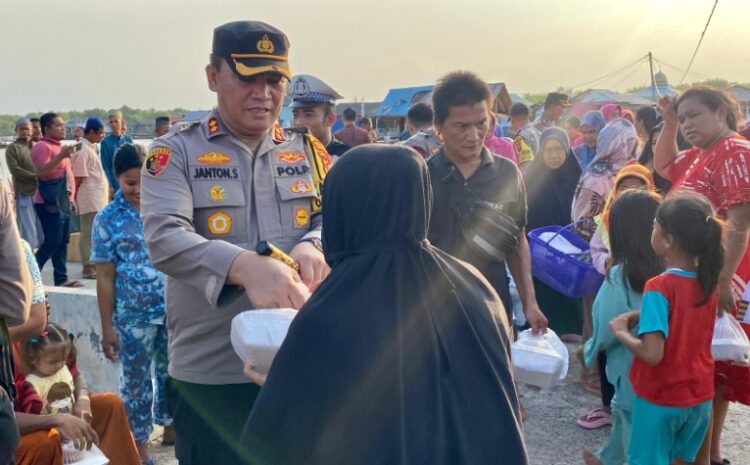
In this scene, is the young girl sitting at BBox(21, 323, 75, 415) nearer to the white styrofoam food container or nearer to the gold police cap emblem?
the gold police cap emblem

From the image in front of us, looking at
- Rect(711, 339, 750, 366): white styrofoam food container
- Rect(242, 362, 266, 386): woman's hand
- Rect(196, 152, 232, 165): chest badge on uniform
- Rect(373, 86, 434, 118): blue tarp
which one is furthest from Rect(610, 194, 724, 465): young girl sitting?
Rect(373, 86, 434, 118): blue tarp

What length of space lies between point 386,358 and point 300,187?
2.92 feet

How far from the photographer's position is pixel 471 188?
3480 mm

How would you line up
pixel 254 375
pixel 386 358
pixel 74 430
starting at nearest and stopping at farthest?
pixel 386 358 < pixel 254 375 < pixel 74 430

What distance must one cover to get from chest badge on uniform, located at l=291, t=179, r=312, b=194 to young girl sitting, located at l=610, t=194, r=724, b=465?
5.45 ft

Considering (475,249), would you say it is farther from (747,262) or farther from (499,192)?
(747,262)

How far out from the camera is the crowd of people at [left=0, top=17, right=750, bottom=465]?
1.50 m

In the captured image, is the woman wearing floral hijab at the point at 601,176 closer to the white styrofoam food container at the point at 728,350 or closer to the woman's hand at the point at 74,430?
the white styrofoam food container at the point at 728,350

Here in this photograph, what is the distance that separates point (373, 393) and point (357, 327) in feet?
0.49

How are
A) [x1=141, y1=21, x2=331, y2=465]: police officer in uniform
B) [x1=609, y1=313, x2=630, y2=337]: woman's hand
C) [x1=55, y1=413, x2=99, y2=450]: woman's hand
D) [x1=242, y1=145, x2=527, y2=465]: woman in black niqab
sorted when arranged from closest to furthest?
[x1=242, y1=145, x2=527, y2=465]: woman in black niqab < [x1=141, y1=21, x2=331, y2=465]: police officer in uniform < [x1=55, y1=413, x2=99, y2=450]: woman's hand < [x1=609, y1=313, x2=630, y2=337]: woman's hand

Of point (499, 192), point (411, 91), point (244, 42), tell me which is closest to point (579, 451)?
point (499, 192)

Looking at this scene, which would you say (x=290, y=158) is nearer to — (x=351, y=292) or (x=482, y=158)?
(x=351, y=292)

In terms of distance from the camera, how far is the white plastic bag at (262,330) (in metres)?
1.69

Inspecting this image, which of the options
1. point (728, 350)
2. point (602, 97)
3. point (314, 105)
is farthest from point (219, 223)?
point (602, 97)
